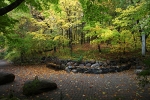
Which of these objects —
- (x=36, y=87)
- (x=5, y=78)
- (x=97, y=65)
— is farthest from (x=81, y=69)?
(x=36, y=87)

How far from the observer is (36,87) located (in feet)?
27.9

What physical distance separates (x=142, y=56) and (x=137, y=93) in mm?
9537

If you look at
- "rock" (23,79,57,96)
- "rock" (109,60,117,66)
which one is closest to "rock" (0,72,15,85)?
"rock" (23,79,57,96)

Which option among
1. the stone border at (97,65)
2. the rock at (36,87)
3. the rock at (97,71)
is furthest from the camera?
the stone border at (97,65)

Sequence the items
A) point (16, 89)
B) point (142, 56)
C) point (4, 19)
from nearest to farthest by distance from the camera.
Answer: point (4, 19) < point (16, 89) < point (142, 56)

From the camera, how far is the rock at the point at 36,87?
831cm

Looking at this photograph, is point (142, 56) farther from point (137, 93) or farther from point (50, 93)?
point (50, 93)

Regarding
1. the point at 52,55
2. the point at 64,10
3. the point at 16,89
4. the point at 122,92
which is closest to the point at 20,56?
the point at 52,55

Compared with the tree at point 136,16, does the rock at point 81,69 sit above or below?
below

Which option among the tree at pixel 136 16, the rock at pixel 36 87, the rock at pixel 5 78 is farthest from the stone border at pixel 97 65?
the rock at pixel 36 87

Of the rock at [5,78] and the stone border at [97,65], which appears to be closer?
the rock at [5,78]

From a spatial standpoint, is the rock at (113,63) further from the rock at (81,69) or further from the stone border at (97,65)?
the rock at (81,69)

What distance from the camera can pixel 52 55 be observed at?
19.3 m

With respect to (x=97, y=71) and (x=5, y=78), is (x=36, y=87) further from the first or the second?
(x=97, y=71)
